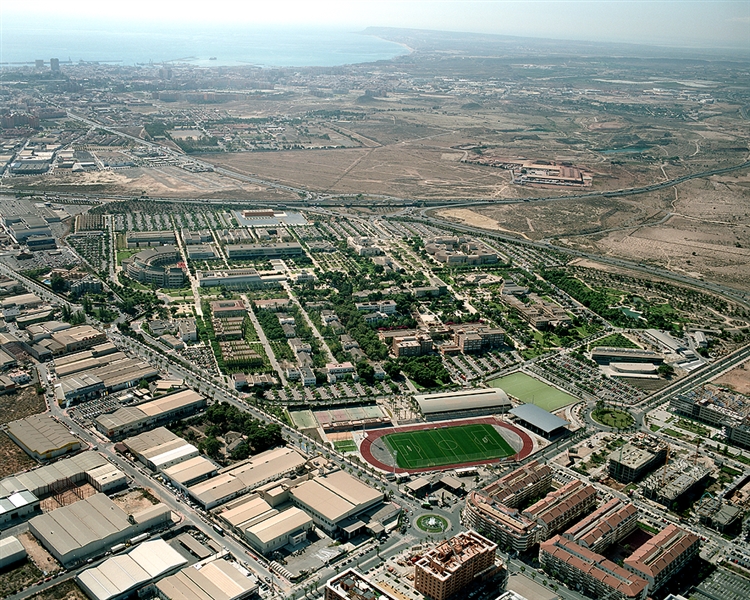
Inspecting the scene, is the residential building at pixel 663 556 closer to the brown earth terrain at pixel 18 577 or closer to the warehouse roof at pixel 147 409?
the brown earth terrain at pixel 18 577

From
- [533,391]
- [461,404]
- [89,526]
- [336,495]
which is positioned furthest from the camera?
[533,391]

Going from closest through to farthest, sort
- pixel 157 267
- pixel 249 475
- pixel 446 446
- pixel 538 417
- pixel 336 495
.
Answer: pixel 336 495 → pixel 249 475 → pixel 446 446 → pixel 538 417 → pixel 157 267

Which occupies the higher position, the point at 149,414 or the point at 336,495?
the point at 149,414

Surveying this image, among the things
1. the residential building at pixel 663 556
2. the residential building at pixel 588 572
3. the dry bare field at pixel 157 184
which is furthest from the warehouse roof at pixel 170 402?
the dry bare field at pixel 157 184

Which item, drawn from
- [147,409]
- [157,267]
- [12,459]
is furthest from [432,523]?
[157,267]

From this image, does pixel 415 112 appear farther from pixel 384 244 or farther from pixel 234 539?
pixel 234 539

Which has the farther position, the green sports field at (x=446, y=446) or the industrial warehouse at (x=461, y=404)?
the industrial warehouse at (x=461, y=404)

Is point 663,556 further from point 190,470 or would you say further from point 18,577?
point 18,577
